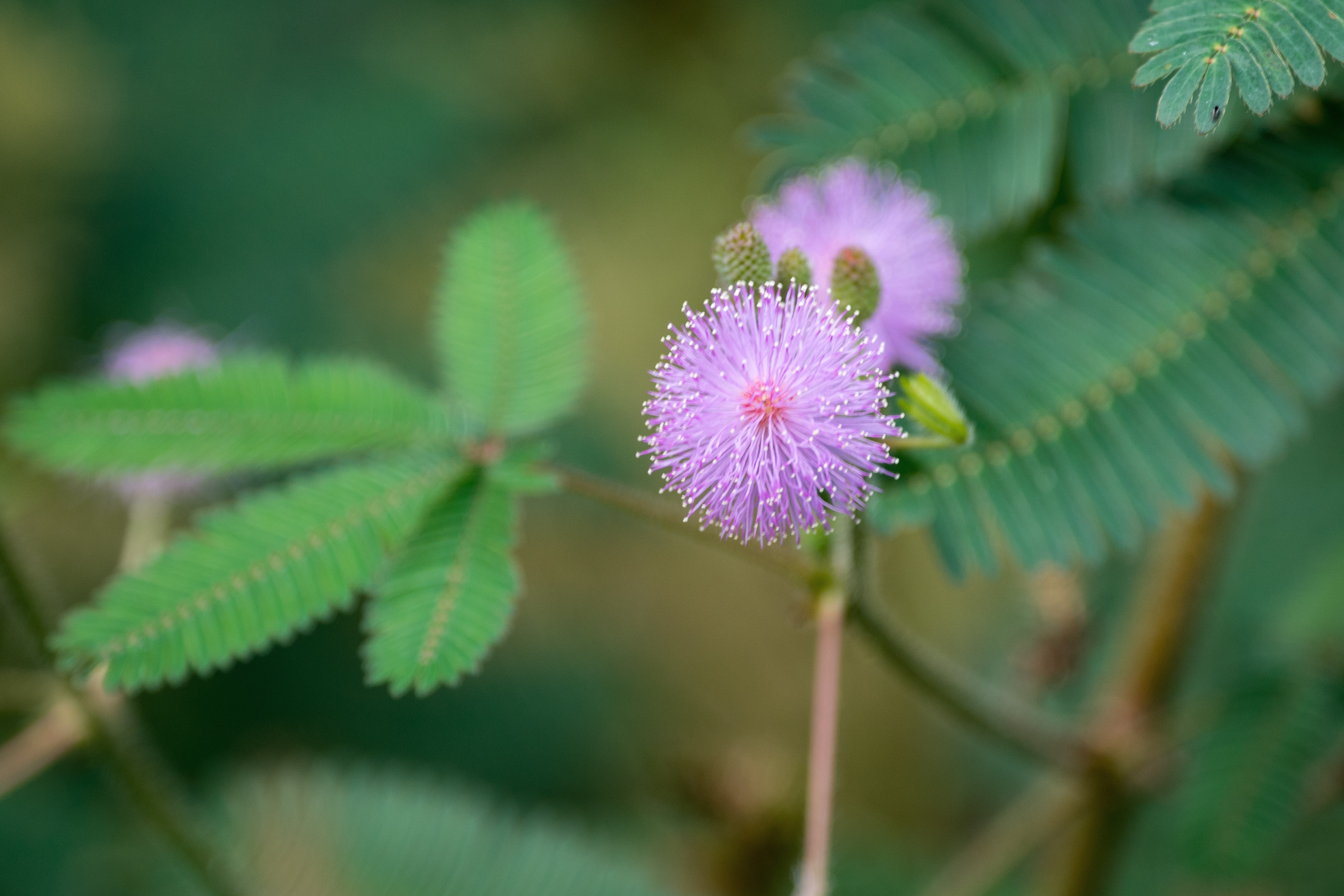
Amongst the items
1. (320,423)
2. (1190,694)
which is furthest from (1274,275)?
(320,423)

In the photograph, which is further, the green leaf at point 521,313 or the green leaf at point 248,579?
the green leaf at point 521,313

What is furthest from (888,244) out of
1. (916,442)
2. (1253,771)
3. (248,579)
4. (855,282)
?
(1253,771)

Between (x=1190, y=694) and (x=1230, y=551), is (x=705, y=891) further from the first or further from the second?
(x=1230, y=551)

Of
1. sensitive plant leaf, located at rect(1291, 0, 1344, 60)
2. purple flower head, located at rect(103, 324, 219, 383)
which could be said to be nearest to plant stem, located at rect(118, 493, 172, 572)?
purple flower head, located at rect(103, 324, 219, 383)

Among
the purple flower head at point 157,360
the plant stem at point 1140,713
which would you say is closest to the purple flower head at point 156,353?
the purple flower head at point 157,360

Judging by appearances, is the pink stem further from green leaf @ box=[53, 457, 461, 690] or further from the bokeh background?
the bokeh background

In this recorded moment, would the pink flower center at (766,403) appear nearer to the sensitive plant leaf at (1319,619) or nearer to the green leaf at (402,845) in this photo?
the green leaf at (402,845)
